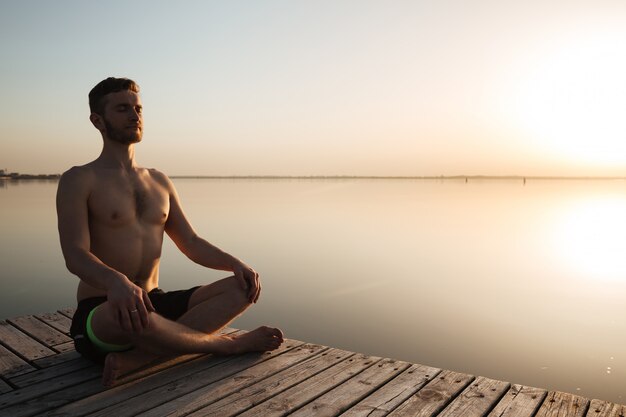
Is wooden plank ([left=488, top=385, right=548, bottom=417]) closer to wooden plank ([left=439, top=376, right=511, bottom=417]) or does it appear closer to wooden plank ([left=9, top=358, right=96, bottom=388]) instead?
wooden plank ([left=439, top=376, right=511, bottom=417])

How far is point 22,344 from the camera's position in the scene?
4.61 metres

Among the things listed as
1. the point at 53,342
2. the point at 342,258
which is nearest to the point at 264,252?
the point at 342,258

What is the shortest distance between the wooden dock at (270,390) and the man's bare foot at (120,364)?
0.23ft

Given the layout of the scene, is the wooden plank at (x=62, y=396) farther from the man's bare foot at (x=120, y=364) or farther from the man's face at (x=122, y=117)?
the man's face at (x=122, y=117)

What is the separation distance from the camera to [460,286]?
40.0 ft

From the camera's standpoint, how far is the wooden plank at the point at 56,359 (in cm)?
404

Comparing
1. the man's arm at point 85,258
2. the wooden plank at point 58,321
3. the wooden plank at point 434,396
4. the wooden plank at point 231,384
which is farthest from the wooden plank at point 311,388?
the wooden plank at point 58,321

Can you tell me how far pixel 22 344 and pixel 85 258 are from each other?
189 cm

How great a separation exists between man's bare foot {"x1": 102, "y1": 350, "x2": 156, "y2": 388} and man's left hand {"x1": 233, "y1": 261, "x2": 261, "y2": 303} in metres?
0.88

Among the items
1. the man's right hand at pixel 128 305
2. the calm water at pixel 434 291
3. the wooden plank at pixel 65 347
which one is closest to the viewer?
the man's right hand at pixel 128 305

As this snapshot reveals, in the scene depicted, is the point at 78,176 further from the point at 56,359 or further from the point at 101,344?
the point at 56,359

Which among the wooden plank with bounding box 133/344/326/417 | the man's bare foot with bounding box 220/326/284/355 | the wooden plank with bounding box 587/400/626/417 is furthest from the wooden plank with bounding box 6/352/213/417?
the wooden plank with bounding box 587/400/626/417

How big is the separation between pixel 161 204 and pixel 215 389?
5.24ft

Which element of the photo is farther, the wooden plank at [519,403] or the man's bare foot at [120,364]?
the man's bare foot at [120,364]
